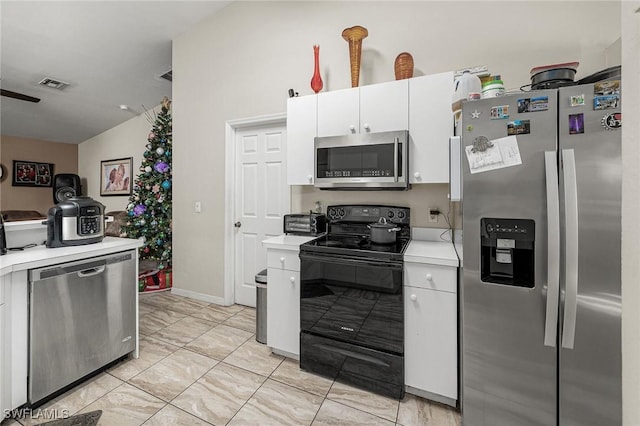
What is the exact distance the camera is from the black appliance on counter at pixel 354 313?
5.88 ft

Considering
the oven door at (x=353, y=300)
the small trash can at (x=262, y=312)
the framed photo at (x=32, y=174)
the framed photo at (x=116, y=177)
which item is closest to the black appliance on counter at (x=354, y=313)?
the oven door at (x=353, y=300)

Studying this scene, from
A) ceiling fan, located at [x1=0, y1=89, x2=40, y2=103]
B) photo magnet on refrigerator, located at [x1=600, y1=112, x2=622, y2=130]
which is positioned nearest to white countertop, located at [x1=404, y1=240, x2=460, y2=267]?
photo magnet on refrigerator, located at [x1=600, y1=112, x2=622, y2=130]

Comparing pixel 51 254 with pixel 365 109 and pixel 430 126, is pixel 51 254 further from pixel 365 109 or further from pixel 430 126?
pixel 430 126

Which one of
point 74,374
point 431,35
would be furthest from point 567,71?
point 74,374

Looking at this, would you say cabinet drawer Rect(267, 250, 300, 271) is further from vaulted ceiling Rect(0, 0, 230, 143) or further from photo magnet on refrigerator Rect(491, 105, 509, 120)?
vaulted ceiling Rect(0, 0, 230, 143)

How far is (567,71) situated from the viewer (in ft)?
4.74

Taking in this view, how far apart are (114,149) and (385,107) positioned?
6.45m

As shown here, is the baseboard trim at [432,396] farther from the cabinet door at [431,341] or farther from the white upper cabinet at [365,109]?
the white upper cabinet at [365,109]

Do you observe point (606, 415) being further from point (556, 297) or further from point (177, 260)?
point (177, 260)

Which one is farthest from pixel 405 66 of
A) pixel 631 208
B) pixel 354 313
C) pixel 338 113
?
pixel 631 208

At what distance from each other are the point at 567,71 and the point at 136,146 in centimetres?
679

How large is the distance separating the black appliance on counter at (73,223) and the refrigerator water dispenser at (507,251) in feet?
8.22

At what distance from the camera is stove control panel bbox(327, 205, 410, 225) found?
2414mm

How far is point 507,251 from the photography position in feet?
4.75
